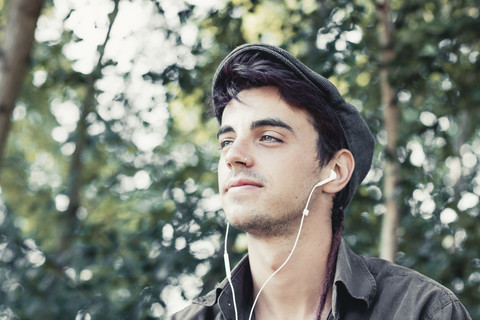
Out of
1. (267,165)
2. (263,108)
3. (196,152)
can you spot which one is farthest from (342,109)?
(196,152)

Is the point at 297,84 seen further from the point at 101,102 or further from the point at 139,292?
the point at 101,102

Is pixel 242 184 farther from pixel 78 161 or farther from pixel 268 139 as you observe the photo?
pixel 78 161

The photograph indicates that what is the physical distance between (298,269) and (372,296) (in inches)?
12.6

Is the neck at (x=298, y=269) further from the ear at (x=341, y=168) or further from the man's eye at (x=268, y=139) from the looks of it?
the man's eye at (x=268, y=139)

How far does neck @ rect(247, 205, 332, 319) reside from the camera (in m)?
2.54

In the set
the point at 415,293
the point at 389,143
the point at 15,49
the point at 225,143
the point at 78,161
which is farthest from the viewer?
the point at 78,161

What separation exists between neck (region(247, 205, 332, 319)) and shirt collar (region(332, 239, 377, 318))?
0.25 ft

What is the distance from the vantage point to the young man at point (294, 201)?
2436 mm

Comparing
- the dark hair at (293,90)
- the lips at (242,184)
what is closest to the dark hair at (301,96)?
the dark hair at (293,90)

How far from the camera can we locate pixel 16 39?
403 cm

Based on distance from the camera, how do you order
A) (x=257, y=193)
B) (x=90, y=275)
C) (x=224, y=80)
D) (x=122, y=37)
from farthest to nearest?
(x=90, y=275)
(x=122, y=37)
(x=224, y=80)
(x=257, y=193)

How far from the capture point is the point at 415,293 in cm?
236

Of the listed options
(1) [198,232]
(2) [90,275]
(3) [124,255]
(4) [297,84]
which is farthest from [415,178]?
(2) [90,275]

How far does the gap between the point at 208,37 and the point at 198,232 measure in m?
1.48
